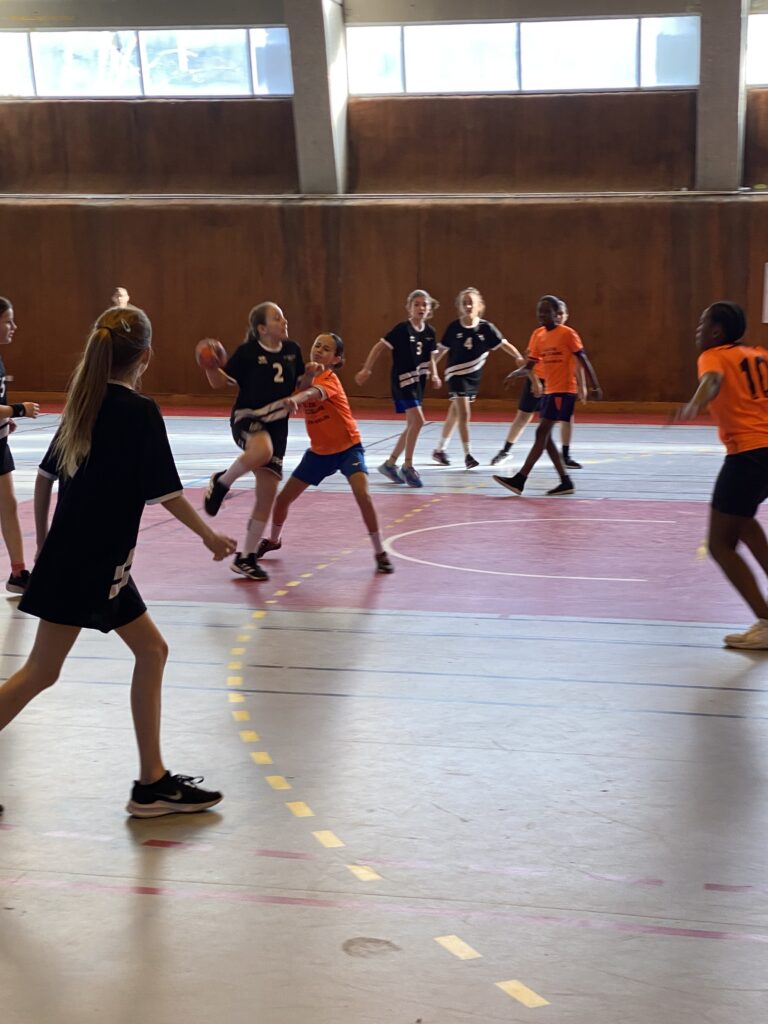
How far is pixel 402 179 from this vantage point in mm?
23078

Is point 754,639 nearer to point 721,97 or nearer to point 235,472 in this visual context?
point 235,472

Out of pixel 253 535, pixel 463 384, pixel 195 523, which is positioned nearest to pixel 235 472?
pixel 253 535

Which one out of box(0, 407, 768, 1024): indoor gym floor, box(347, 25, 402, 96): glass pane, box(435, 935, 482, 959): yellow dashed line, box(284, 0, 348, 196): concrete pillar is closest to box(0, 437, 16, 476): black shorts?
box(0, 407, 768, 1024): indoor gym floor

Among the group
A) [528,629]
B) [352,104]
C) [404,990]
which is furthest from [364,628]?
[352,104]

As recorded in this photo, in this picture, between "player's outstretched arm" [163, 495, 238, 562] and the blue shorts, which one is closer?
"player's outstretched arm" [163, 495, 238, 562]

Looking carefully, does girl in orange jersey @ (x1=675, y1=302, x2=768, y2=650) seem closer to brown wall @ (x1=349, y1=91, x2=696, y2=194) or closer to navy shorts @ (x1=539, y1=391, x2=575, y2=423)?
navy shorts @ (x1=539, y1=391, x2=575, y2=423)

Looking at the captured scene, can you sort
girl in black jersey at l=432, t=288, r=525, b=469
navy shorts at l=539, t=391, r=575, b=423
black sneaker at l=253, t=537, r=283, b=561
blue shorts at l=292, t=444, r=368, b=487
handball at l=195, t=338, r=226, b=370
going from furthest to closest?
girl in black jersey at l=432, t=288, r=525, b=469
navy shorts at l=539, t=391, r=575, b=423
black sneaker at l=253, t=537, r=283, b=561
blue shorts at l=292, t=444, r=368, b=487
handball at l=195, t=338, r=226, b=370

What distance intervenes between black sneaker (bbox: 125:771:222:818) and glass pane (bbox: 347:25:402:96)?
64.7 ft

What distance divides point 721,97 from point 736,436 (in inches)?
598

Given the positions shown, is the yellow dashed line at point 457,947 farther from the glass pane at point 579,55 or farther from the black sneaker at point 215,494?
the glass pane at point 579,55

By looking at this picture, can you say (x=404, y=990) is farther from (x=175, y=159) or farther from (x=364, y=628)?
(x=175, y=159)

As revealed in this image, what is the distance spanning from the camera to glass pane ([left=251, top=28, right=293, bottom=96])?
22641 mm

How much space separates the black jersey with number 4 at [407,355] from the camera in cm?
1423

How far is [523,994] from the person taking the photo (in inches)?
143
